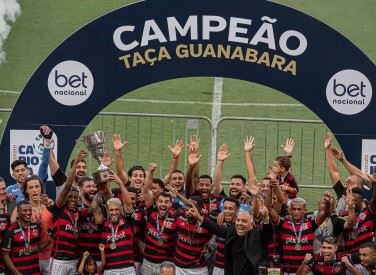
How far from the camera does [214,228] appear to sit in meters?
16.3

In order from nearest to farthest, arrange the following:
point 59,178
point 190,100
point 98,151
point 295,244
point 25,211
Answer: point 25,211 < point 295,244 < point 98,151 < point 59,178 < point 190,100

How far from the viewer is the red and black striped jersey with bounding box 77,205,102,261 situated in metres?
16.7

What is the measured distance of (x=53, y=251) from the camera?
16.8 metres

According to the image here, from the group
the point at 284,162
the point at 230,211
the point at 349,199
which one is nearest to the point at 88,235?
the point at 230,211

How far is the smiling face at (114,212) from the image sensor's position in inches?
648

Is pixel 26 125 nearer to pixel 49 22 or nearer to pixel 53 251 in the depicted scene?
pixel 53 251

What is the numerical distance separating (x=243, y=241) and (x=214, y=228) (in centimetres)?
42

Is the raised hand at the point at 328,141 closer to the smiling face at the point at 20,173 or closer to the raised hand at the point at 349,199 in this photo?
the raised hand at the point at 349,199

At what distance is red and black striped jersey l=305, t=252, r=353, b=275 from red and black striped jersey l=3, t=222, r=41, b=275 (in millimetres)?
3427

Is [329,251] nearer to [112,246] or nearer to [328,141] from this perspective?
A: [328,141]

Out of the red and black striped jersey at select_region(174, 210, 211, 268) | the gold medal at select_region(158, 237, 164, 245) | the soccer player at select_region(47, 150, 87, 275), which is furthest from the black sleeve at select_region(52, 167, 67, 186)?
the red and black striped jersey at select_region(174, 210, 211, 268)

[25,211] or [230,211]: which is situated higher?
[230,211]

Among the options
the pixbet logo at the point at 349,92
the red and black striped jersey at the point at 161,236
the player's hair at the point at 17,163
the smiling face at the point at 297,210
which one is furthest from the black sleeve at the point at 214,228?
the pixbet logo at the point at 349,92

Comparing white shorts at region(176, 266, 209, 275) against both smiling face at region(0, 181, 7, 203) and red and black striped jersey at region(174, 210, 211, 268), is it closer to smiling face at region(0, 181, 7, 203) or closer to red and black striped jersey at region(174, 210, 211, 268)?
red and black striped jersey at region(174, 210, 211, 268)
